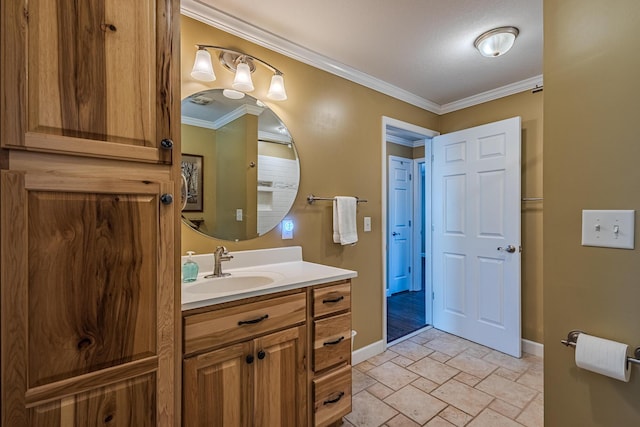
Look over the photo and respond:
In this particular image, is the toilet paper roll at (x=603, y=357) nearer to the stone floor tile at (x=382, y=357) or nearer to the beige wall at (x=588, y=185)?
the beige wall at (x=588, y=185)

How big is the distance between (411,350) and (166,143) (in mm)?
2620

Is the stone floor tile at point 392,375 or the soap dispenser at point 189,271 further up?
the soap dispenser at point 189,271

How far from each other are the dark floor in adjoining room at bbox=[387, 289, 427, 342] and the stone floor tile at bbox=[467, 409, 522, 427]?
1.08 metres

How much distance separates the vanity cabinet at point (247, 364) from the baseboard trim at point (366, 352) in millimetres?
1020

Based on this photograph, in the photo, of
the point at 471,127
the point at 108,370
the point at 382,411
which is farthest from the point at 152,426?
the point at 471,127

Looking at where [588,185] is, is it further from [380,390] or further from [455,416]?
[380,390]

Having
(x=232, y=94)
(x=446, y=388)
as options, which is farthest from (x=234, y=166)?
(x=446, y=388)

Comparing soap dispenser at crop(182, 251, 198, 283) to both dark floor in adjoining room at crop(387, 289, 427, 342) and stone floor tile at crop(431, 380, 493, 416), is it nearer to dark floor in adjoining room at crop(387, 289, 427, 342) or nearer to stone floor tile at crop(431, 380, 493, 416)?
stone floor tile at crop(431, 380, 493, 416)

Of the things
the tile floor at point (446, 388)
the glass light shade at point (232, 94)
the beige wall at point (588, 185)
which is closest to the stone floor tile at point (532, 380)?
the tile floor at point (446, 388)

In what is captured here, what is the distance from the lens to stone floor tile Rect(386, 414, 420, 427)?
1.67 metres

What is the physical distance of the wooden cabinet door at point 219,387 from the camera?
1083 millimetres

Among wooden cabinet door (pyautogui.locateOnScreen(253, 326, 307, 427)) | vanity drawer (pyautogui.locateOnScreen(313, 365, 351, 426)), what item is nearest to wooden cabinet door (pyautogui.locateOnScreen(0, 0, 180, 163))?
wooden cabinet door (pyautogui.locateOnScreen(253, 326, 307, 427))

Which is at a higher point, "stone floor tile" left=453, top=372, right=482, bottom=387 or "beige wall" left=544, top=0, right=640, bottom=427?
"beige wall" left=544, top=0, right=640, bottom=427

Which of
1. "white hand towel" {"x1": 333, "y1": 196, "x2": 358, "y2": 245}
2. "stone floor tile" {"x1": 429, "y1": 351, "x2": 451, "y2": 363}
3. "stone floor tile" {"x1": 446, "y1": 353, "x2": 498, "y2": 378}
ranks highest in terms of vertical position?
"white hand towel" {"x1": 333, "y1": 196, "x2": 358, "y2": 245}
